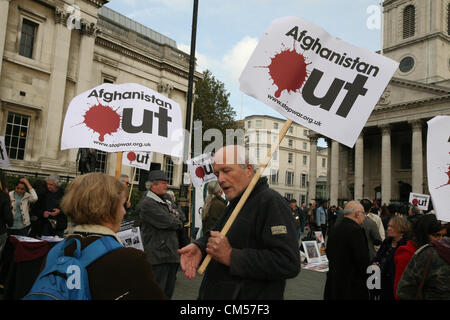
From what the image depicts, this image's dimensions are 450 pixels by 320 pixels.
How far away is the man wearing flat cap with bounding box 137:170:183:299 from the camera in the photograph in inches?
195

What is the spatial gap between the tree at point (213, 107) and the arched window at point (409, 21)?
25.0 metres

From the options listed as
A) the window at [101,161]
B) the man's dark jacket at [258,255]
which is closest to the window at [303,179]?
the window at [101,161]

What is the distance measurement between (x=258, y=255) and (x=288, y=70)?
1.60m

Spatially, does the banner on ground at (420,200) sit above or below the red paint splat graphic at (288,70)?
below

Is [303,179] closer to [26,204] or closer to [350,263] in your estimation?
[26,204]

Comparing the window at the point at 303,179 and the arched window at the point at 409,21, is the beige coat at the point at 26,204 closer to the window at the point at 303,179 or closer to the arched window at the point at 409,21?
the arched window at the point at 409,21

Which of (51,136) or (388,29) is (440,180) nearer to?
(51,136)

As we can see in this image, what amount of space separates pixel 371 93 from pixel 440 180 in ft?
3.71

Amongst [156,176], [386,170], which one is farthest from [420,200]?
[386,170]

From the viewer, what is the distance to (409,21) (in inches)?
1902

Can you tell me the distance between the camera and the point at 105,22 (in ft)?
81.4

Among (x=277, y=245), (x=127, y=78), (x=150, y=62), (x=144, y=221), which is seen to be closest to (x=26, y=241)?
(x=144, y=221)

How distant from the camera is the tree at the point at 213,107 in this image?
42.2m

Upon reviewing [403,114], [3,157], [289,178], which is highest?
[403,114]
